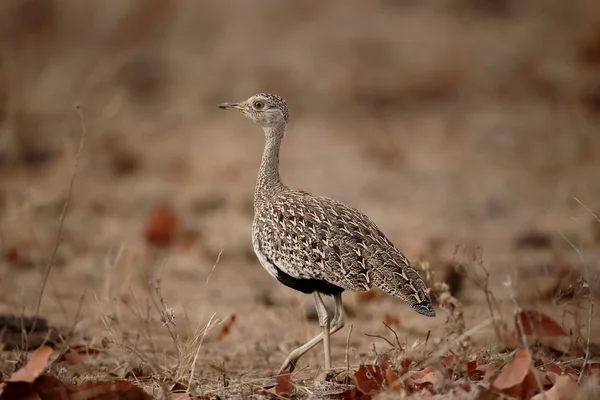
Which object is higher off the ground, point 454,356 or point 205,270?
point 454,356

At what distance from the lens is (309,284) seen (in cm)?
435

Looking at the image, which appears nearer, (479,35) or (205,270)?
(205,270)

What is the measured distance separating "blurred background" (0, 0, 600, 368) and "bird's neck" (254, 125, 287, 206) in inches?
46.1

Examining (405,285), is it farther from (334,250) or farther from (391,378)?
(391,378)

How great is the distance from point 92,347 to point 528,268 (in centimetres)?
374

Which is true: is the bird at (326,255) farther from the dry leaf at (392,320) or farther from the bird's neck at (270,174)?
the dry leaf at (392,320)

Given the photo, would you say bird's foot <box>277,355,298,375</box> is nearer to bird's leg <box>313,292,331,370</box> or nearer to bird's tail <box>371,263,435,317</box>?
bird's leg <box>313,292,331,370</box>

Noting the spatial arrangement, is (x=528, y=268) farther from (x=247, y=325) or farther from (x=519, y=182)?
(x=519, y=182)

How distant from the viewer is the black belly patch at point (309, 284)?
4.30 m

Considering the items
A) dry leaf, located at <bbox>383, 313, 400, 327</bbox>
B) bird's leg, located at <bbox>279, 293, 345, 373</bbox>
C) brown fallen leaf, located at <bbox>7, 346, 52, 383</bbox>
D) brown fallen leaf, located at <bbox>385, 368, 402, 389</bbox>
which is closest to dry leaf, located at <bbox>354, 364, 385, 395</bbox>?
brown fallen leaf, located at <bbox>385, 368, 402, 389</bbox>

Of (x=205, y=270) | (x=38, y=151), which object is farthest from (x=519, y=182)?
(x=38, y=151)

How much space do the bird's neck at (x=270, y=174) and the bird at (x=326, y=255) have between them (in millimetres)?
90

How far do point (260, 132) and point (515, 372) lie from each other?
10214 mm

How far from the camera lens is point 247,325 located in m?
6.23
